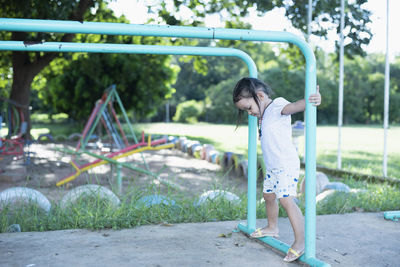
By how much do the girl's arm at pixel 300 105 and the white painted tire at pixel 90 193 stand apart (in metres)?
1.56

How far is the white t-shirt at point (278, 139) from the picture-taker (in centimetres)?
205

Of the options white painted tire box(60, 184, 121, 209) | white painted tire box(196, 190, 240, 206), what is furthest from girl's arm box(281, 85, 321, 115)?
white painted tire box(60, 184, 121, 209)

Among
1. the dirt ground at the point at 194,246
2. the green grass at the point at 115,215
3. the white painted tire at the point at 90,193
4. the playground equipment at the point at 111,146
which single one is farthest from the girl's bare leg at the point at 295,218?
the playground equipment at the point at 111,146

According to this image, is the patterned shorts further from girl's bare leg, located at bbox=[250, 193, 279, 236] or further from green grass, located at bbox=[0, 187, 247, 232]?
green grass, located at bbox=[0, 187, 247, 232]

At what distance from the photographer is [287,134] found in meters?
2.08

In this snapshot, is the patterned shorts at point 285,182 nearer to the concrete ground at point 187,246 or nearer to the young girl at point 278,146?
the young girl at point 278,146

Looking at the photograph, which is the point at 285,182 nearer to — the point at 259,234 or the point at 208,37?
the point at 259,234

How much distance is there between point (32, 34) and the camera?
8.15m

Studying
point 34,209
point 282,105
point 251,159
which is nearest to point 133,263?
point 251,159

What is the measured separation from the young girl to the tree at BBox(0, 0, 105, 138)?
13.8 feet

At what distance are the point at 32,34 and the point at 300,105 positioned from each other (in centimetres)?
758

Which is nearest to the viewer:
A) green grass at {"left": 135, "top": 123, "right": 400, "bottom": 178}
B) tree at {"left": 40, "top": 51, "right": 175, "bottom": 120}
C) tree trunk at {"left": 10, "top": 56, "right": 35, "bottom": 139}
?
green grass at {"left": 135, "top": 123, "right": 400, "bottom": 178}

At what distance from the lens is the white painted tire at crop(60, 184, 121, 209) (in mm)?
3020

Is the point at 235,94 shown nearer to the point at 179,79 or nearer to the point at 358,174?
the point at 358,174
